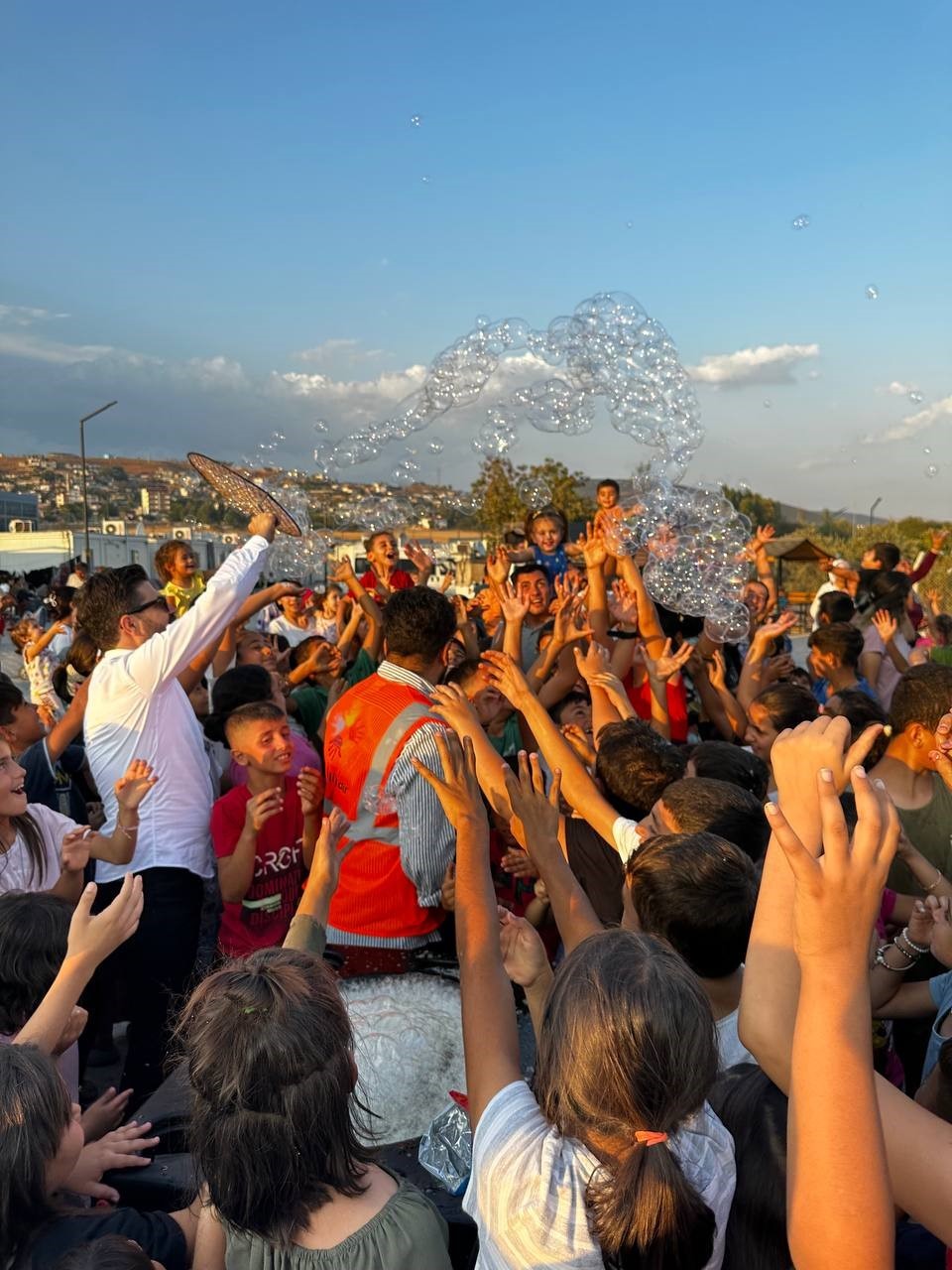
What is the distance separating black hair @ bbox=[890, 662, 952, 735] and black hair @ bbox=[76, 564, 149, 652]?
9.83 feet

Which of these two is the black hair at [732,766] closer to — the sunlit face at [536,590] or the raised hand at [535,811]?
the raised hand at [535,811]

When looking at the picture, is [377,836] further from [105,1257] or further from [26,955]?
[105,1257]

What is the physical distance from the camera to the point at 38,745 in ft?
14.7

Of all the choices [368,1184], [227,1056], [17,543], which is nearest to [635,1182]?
[368,1184]

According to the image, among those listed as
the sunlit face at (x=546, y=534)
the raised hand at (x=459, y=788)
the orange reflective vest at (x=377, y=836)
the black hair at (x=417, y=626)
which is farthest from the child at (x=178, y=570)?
the raised hand at (x=459, y=788)

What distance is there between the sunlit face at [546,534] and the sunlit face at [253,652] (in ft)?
7.67

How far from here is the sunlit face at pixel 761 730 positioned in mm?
4441

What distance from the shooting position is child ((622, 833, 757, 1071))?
7.07ft

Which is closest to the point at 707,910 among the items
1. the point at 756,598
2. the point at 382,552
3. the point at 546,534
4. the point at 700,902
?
the point at 700,902

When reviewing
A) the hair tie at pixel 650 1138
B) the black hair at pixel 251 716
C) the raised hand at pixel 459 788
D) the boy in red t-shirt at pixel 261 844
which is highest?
the raised hand at pixel 459 788

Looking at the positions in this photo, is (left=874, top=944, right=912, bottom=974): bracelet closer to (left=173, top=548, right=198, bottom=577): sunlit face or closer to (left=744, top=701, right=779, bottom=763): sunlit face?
(left=744, top=701, right=779, bottom=763): sunlit face

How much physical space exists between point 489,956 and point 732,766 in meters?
1.86

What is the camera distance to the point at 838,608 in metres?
7.82

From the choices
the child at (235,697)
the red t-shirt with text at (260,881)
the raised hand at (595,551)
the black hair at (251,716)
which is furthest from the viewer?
the raised hand at (595,551)
